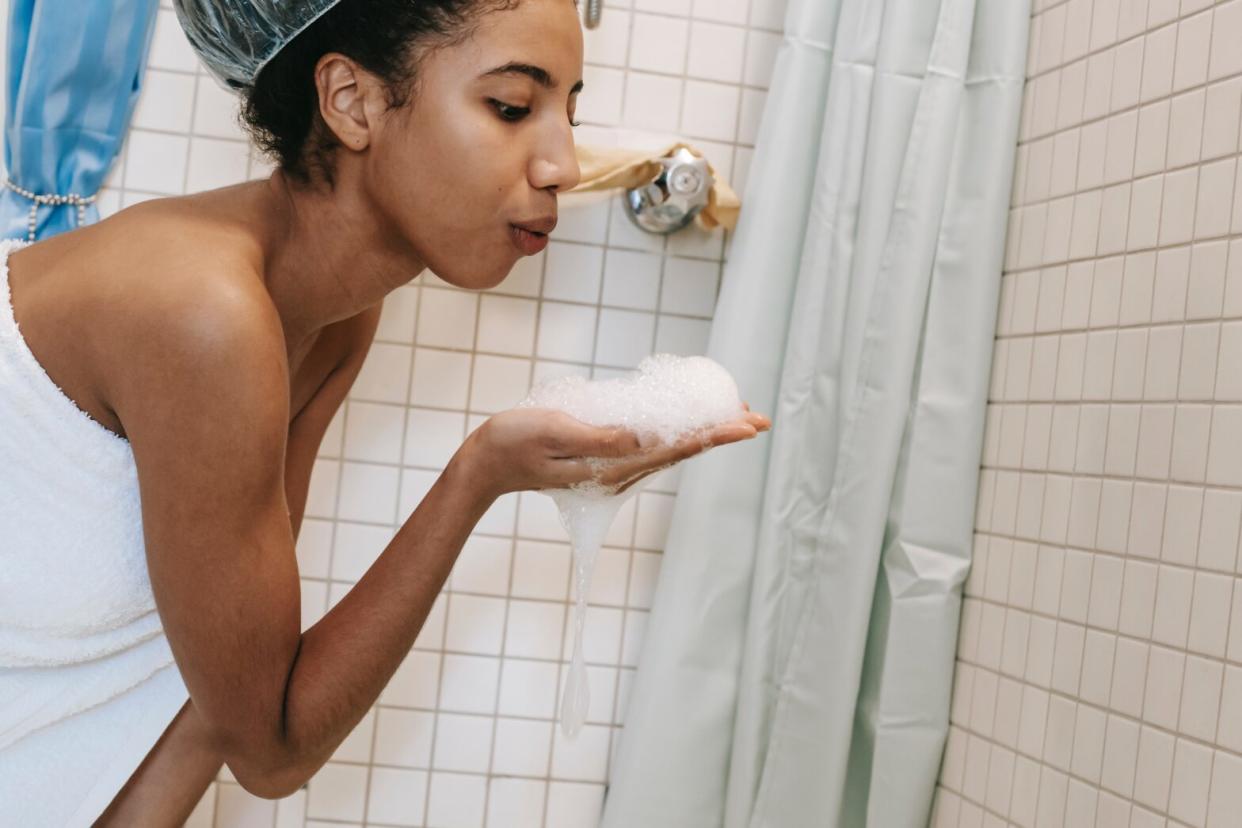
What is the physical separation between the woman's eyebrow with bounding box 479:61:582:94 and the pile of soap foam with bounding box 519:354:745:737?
247 millimetres

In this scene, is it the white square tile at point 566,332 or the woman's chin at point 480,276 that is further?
the white square tile at point 566,332

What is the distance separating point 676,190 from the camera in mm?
1441

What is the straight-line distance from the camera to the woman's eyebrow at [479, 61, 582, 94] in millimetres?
950

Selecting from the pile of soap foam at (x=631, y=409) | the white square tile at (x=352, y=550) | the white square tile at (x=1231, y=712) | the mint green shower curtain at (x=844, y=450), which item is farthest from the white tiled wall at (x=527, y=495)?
the white square tile at (x=1231, y=712)

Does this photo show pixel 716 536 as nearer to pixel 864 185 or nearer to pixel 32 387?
pixel 864 185

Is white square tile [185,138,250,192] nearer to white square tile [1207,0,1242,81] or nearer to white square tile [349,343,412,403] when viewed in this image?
white square tile [349,343,412,403]

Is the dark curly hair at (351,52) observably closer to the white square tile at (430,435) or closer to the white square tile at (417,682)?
the white square tile at (430,435)

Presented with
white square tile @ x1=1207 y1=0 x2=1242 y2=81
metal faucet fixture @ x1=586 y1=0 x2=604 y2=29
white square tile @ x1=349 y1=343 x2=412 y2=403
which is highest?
metal faucet fixture @ x1=586 y1=0 x2=604 y2=29

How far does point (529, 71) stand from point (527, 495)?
0.67 meters

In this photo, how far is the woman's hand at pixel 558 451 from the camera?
0.91 meters

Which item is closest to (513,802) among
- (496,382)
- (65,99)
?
(496,382)

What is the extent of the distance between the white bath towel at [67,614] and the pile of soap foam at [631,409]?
35cm

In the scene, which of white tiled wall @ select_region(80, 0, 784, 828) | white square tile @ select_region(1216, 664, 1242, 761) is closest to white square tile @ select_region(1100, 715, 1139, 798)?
white square tile @ select_region(1216, 664, 1242, 761)

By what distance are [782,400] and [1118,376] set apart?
0.36 metres
